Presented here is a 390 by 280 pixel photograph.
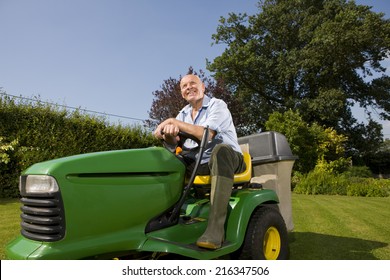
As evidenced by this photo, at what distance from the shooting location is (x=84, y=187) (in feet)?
6.62

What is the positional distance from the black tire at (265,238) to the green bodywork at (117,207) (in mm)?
159

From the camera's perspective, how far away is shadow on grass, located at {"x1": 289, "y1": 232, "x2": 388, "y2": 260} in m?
3.75

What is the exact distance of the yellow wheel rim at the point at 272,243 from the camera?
3021 millimetres

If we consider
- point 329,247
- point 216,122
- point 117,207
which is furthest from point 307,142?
point 117,207

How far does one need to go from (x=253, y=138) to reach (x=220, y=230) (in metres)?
1.65

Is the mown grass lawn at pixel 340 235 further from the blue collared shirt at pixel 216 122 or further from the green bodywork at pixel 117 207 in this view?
the green bodywork at pixel 117 207

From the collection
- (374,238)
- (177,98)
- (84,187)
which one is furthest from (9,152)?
(177,98)

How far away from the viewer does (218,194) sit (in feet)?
8.36

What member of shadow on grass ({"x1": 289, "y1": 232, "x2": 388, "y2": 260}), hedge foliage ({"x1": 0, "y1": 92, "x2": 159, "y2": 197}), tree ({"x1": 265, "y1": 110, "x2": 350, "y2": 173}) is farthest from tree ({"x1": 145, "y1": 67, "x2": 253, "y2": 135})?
shadow on grass ({"x1": 289, "y1": 232, "x2": 388, "y2": 260})

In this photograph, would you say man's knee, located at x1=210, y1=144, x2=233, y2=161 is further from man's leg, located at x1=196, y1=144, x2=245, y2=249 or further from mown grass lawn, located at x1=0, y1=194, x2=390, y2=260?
mown grass lawn, located at x1=0, y1=194, x2=390, y2=260

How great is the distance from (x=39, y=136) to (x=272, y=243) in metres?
6.71

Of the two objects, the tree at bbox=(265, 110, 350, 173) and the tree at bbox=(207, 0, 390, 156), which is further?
the tree at bbox=(207, 0, 390, 156)

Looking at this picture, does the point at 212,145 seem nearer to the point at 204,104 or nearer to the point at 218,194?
the point at 204,104
